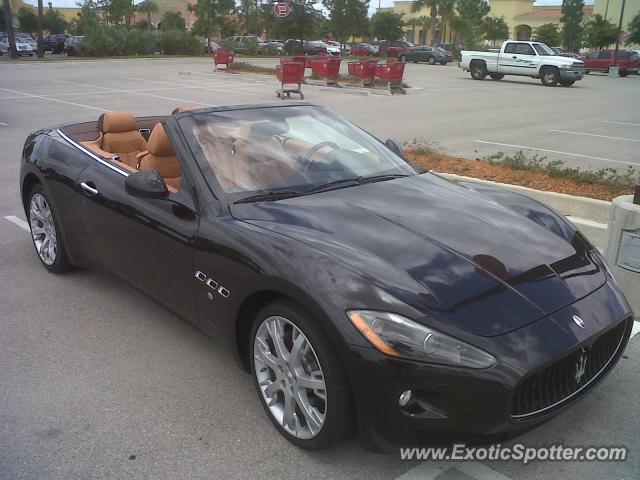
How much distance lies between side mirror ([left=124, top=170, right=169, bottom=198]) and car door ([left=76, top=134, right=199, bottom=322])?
62mm

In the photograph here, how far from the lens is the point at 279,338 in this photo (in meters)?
2.78

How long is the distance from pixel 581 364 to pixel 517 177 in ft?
16.6

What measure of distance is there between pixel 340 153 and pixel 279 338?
1.54m

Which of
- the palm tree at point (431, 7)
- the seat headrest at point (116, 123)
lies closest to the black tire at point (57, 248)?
the seat headrest at point (116, 123)

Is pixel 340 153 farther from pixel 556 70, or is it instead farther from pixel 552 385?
pixel 556 70

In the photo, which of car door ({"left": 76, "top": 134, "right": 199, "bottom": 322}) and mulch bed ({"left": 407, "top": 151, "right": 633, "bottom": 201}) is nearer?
car door ({"left": 76, "top": 134, "right": 199, "bottom": 322})

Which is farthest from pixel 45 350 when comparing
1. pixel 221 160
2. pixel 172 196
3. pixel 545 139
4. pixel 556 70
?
pixel 556 70

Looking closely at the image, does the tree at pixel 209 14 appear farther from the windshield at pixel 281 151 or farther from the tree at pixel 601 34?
A: the windshield at pixel 281 151

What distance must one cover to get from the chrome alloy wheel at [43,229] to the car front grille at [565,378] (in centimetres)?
376

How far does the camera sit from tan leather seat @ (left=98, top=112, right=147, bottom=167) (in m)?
4.89

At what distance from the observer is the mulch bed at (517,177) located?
6.54m

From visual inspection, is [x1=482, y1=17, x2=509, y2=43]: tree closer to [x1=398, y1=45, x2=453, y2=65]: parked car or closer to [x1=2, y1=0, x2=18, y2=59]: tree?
[x1=398, y1=45, x2=453, y2=65]: parked car

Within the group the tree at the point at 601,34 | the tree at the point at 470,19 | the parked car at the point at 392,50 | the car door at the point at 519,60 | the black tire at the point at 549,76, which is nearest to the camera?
the black tire at the point at 549,76

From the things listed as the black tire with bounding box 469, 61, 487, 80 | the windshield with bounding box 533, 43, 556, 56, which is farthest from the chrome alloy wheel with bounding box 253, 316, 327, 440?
the black tire with bounding box 469, 61, 487, 80
